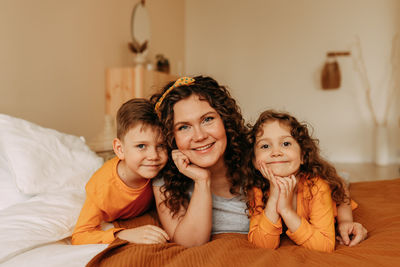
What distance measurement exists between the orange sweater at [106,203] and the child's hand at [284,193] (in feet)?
1.59

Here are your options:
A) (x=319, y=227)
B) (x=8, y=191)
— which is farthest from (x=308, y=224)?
(x=8, y=191)

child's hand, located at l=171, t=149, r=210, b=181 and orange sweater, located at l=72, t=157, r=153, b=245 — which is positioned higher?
child's hand, located at l=171, t=149, r=210, b=181

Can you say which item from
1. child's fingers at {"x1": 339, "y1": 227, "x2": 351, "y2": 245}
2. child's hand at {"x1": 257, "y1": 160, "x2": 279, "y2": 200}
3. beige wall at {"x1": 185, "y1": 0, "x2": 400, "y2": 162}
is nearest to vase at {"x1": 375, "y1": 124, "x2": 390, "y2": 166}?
beige wall at {"x1": 185, "y1": 0, "x2": 400, "y2": 162}

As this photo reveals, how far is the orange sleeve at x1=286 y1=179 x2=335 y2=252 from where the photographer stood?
100cm

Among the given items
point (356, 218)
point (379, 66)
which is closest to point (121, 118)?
point (356, 218)

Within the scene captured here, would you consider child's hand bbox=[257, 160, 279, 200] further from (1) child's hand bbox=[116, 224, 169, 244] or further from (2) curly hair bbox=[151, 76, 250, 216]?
(1) child's hand bbox=[116, 224, 169, 244]

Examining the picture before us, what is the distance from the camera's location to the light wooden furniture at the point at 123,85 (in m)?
3.06

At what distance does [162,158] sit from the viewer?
1.18 m

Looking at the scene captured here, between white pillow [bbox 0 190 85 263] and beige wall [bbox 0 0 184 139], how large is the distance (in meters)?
1.05

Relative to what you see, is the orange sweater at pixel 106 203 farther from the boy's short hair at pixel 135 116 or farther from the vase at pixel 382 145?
the vase at pixel 382 145

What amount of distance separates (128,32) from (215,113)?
8.66ft

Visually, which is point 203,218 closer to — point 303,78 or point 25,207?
point 25,207

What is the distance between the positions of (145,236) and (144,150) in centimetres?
30

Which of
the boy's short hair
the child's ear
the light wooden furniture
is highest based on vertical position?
the light wooden furniture
